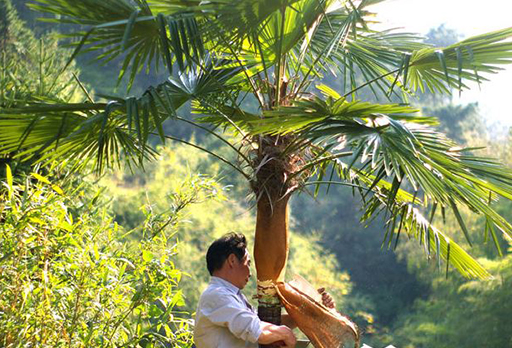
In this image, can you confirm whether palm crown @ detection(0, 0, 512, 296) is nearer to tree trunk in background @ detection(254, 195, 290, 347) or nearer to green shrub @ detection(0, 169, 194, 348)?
tree trunk in background @ detection(254, 195, 290, 347)

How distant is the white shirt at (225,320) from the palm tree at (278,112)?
38 cm

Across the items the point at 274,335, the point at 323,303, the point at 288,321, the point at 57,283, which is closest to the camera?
the point at 274,335

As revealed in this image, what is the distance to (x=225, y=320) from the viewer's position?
2457mm

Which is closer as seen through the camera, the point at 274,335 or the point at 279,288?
the point at 274,335

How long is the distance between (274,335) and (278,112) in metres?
0.79

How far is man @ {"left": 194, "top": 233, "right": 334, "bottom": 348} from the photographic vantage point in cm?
243

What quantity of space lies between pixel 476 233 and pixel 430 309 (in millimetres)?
2550

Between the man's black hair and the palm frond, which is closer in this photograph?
the palm frond

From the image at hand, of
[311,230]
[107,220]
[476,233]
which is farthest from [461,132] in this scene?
[107,220]

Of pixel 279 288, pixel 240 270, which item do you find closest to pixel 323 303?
pixel 279 288

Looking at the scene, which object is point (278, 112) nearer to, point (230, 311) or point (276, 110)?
point (276, 110)

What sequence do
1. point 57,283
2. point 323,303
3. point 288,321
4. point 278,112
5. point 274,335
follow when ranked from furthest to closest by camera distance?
point 57,283, point 288,321, point 323,303, point 278,112, point 274,335

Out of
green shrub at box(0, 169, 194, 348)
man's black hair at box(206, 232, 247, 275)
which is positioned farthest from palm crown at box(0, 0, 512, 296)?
green shrub at box(0, 169, 194, 348)

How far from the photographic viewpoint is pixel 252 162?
9.93 ft
